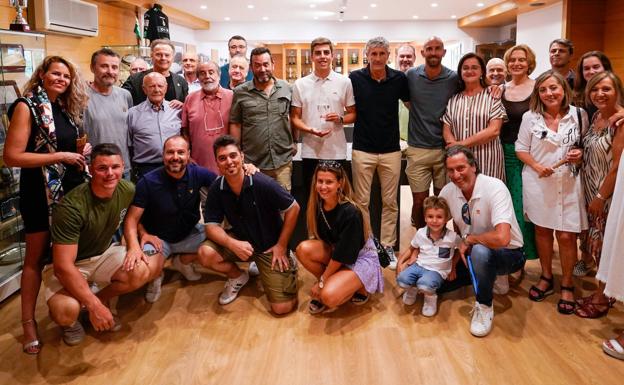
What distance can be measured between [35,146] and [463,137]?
2432 mm

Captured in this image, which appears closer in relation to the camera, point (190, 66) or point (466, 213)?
point (466, 213)

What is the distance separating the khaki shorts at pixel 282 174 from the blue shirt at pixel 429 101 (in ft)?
2.90

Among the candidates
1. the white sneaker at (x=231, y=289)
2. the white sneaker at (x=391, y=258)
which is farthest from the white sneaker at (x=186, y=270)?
the white sneaker at (x=391, y=258)

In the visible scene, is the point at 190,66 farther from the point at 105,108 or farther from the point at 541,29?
the point at 541,29

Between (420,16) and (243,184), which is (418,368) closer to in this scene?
(243,184)

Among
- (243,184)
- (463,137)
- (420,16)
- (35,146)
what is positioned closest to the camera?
(35,146)

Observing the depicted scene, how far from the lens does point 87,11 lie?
6570 mm

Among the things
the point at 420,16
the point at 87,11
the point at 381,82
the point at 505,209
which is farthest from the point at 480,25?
the point at 505,209

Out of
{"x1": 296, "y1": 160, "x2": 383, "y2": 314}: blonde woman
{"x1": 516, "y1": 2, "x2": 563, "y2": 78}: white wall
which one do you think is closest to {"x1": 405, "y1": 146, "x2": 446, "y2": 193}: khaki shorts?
{"x1": 296, "y1": 160, "x2": 383, "y2": 314}: blonde woman

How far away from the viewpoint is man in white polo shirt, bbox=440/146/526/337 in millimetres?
2615

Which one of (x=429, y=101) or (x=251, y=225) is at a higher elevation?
(x=429, y=101)

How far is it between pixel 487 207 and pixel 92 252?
6.99 ft

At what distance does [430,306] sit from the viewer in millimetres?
2803

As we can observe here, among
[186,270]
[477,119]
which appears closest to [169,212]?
[186,270]
